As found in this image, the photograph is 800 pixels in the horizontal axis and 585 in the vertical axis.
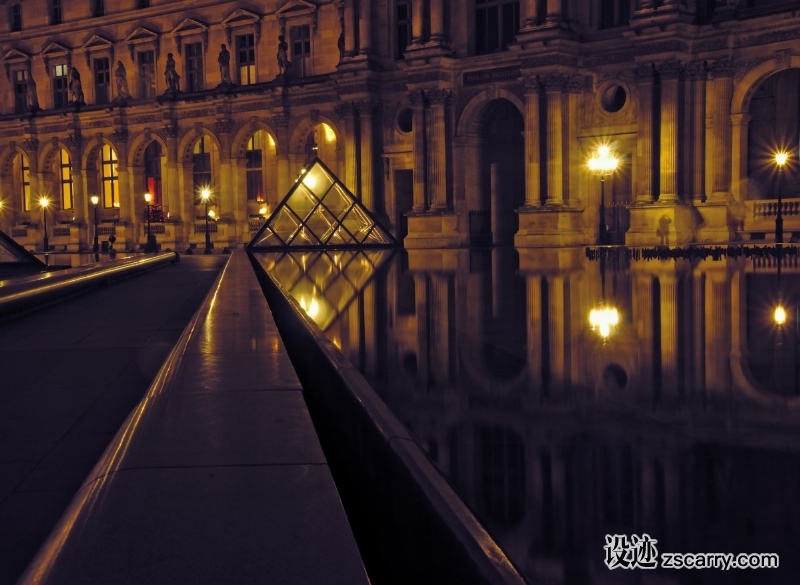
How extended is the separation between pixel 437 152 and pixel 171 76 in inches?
811

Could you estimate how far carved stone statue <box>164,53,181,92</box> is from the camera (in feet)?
186

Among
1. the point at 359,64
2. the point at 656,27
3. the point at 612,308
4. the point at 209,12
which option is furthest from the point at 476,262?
the point at 209,12

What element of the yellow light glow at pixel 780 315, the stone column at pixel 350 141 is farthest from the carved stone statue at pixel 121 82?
the yellow light glow at pixel 780 315

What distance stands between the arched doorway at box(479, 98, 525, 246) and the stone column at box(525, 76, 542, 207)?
457 cm

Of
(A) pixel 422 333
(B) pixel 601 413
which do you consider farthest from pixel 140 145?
(B) pixel 601 413

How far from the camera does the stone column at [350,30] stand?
157 ft

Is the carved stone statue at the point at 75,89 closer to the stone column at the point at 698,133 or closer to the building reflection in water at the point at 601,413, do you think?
the stone column at the point at 698,133

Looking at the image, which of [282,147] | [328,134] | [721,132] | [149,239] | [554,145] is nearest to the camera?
[721,132]

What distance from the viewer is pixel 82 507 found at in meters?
2.39

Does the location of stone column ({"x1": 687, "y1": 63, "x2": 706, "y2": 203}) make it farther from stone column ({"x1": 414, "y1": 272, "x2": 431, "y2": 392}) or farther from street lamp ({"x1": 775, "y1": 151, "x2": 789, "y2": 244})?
stone column ({"x1": 414, "y1": 272, "x2": 431, "y2": 392})

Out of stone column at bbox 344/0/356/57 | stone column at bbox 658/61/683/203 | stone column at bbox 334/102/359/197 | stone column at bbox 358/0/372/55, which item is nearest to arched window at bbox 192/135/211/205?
stone column at bbox 334/102/359/197

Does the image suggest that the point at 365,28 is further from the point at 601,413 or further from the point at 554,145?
the point at 601,413

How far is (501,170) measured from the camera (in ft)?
151

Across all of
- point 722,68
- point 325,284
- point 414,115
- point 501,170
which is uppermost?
point 722,68
